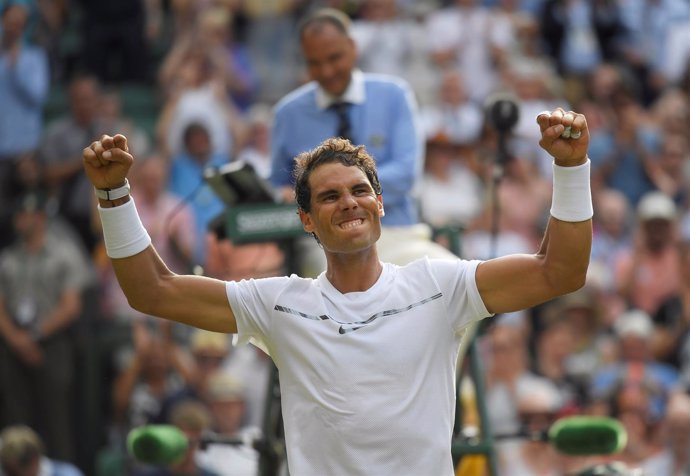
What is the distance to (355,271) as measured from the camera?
17.4 ft

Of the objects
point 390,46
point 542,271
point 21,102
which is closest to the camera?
point 542,271

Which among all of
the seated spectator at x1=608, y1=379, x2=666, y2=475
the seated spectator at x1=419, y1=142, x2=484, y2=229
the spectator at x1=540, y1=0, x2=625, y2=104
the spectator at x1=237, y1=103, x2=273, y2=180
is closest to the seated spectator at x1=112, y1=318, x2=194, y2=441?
the spectator at x1=237, y1=103, x2=273, y2=180

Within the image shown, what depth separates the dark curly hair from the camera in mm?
5332

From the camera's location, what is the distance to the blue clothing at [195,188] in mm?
12609

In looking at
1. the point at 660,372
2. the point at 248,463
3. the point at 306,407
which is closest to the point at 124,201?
the point at 306,407

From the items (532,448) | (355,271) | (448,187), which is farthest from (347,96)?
(448,187)

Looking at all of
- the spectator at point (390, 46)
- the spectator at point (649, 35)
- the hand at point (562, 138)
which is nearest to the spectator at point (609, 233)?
the spectator at point (390, 46)

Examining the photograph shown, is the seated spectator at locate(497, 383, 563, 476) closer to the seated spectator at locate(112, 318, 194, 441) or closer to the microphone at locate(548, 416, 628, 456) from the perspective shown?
the seated spectator at locate(112, 318, 194, 441)

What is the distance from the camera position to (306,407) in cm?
521

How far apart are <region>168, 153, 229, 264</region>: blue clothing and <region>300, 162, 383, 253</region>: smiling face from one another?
7213 millimetres

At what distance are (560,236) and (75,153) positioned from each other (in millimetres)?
8807

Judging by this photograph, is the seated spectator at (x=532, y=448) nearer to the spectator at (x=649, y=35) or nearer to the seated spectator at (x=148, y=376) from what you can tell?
the seated spectator at (x=148, y=376)

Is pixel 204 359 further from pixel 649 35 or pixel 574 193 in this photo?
pixel 574 193

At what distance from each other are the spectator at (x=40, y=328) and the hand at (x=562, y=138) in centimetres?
761
